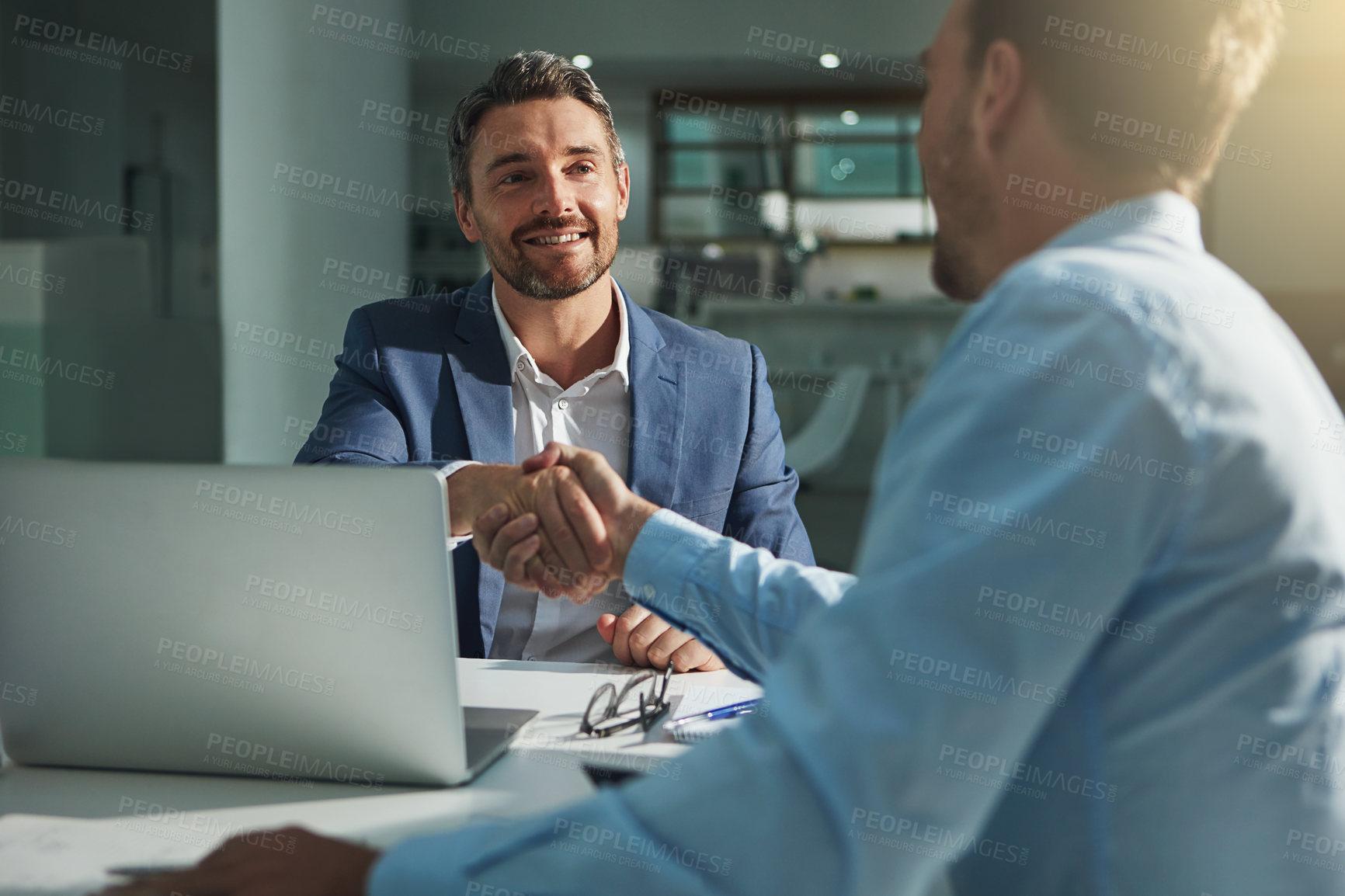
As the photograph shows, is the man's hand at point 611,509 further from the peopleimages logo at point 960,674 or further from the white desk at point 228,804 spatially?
the peopleimages logo at point 960,674

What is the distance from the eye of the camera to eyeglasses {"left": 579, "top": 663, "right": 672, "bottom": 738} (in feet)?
3.34

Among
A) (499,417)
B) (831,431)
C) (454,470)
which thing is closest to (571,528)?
(454,470)

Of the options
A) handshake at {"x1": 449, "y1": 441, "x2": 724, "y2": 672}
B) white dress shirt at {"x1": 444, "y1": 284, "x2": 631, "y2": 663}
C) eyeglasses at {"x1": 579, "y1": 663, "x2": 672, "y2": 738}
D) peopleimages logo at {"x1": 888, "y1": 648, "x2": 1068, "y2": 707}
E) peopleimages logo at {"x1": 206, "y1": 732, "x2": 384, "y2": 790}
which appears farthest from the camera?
white dress shirt at {"x1": 444, "y1": 284, "x2": 631, "y2": 663}

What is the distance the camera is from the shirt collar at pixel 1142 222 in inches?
25.7

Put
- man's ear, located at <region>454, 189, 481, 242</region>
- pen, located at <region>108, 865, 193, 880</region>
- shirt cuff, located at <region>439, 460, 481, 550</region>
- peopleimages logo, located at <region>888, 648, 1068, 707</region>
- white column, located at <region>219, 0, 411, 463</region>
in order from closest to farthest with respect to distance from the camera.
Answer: peopleimages logo, located at <region>888, 648, 1068, 707</region>, pen, located at <region>108, 865, 193, 880</region>, shirt cuff, located at <region>439, 460, 481, 550</region>, man's ear, located at <region>454, 189, 481, 242</region>, white column, located at <region>219, 0, 411, 463</region>

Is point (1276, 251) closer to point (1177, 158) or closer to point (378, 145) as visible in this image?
point (378, 145)

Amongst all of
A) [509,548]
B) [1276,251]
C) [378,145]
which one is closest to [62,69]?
[378,145]

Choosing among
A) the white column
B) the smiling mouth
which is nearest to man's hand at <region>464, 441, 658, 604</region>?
the smiling mouth

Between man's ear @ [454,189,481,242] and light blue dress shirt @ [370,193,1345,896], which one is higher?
man's ear @ [454,189,481,242]

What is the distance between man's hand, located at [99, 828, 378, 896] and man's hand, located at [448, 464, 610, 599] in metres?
0.55

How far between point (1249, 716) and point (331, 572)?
0.62 m

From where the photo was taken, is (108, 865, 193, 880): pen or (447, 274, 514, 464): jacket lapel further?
(447, 274, 514, 464): jacket lapel

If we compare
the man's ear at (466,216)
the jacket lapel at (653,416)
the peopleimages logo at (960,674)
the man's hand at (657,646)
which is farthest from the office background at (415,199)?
the peopleimages logo at (960,674)

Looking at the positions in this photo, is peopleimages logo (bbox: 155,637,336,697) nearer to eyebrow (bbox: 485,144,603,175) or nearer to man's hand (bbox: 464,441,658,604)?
man's hand (bbox: 464,441,658,604)
